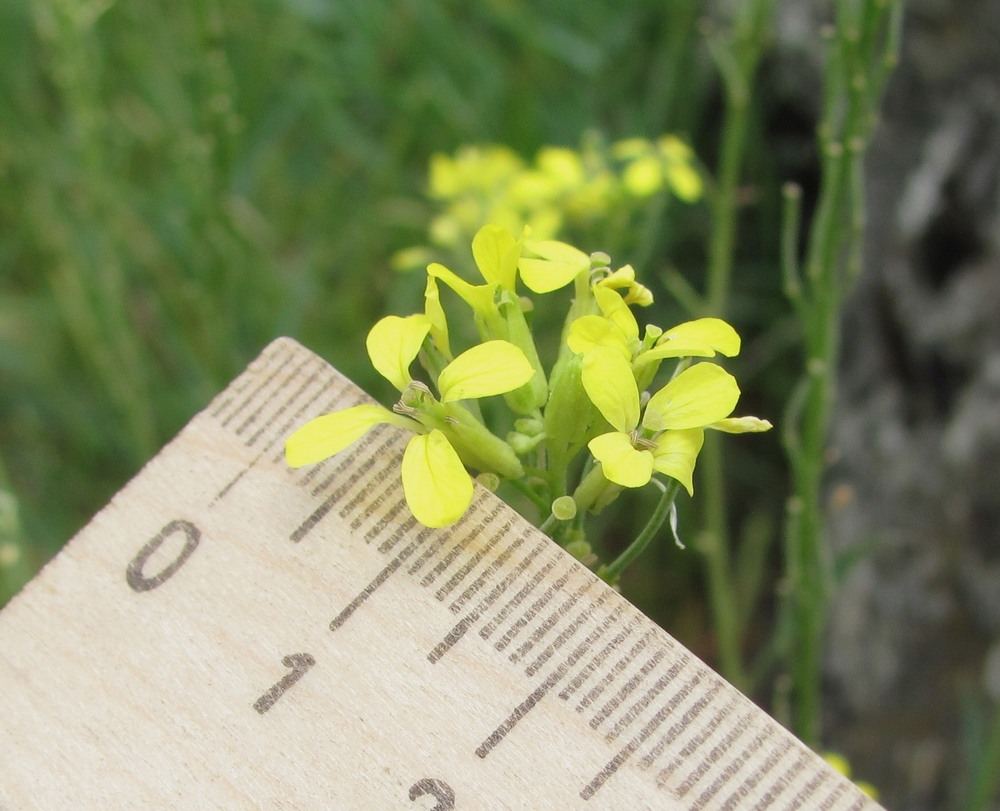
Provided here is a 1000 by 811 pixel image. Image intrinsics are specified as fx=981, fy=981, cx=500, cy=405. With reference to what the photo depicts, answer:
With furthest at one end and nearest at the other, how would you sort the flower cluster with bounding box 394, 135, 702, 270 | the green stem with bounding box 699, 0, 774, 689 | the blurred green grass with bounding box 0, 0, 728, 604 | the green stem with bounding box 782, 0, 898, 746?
1. the blurred green grass with bounding box 0, 0, 728, 604
2. the flower cluster with bounding box 394, 135, 702, 270
3. the green stem with bounding box 699, 0, 774, 689
4. the green stem with bounding box 782, 0, 898, 746

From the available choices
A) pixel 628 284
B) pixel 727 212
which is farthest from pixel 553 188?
pixel 628 284

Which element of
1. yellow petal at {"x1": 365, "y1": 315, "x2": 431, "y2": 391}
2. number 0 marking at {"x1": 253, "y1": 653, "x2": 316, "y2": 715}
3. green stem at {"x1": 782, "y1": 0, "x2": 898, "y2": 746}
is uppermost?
green stem at {"x1": 782, "y1": 0, "x2": 898, "y2": 746}

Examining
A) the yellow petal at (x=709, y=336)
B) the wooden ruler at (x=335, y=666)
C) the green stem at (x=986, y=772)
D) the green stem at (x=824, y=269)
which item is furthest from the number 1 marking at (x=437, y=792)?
the green stem at (x=986, y=772)

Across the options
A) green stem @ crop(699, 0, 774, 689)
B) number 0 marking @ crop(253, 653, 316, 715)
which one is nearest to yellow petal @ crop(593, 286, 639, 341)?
number 0 marking @ crop(253, 653, 316, 715)

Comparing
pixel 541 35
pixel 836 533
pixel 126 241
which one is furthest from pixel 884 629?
pixel 126 241

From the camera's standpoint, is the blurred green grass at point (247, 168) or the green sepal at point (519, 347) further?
the blurred green grass at point (247, 168)

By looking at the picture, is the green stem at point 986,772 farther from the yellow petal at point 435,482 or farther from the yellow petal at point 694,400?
the yellow petal at point 435,482

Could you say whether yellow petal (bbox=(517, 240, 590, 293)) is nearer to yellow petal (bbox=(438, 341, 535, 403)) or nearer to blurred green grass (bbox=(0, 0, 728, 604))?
yellow petal (bbox=(438, 341, 535, 403))
